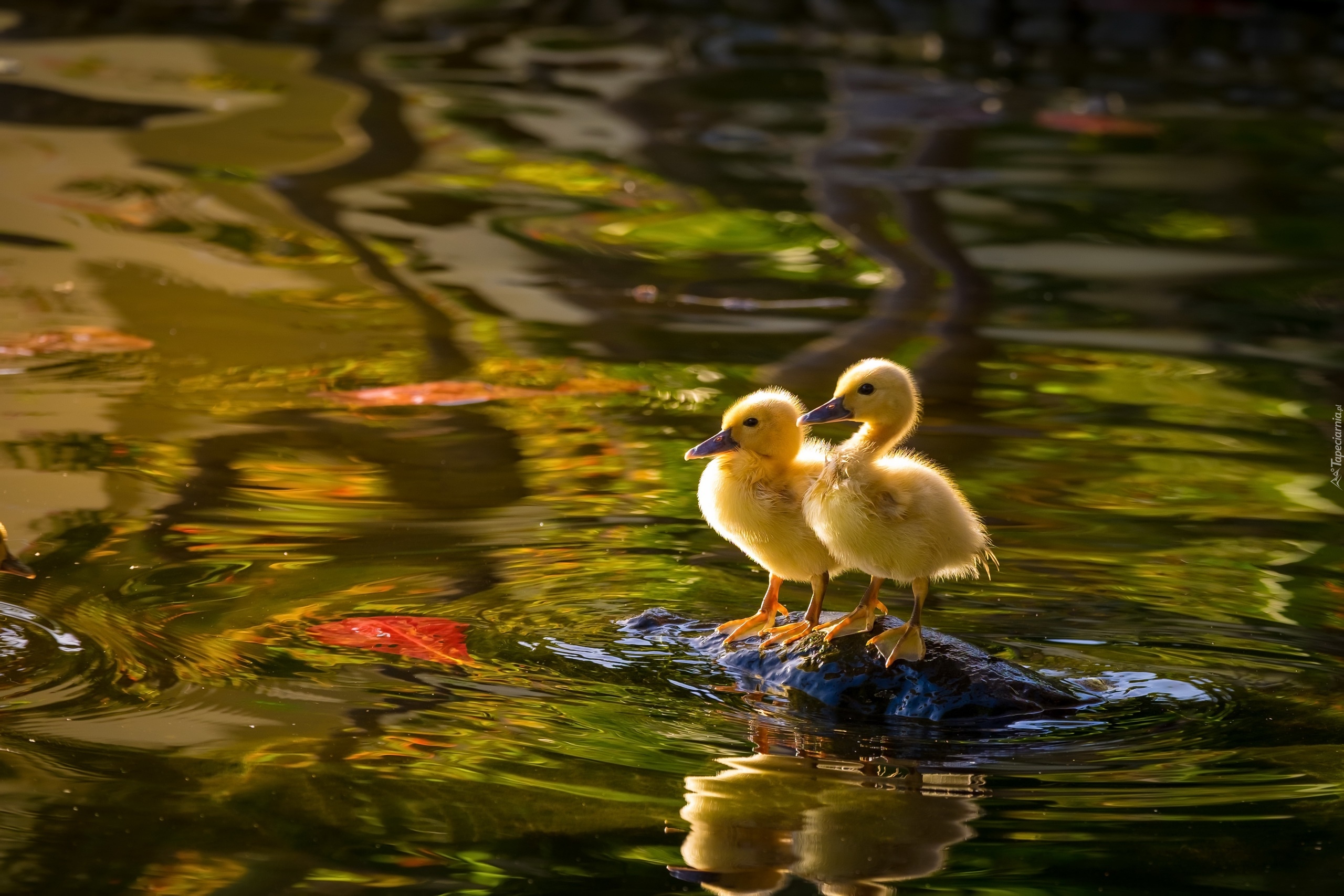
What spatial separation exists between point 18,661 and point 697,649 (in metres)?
1.64

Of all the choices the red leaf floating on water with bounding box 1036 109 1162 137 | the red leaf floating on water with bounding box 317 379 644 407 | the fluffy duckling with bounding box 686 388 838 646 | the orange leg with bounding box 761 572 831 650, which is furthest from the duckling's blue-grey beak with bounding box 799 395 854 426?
the red leaf floating on water with bounding box 1036 109 1162 137

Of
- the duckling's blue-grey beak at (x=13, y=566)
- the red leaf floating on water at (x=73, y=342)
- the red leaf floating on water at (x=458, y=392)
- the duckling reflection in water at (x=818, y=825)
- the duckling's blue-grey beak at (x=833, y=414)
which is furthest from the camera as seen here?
the red leaf floating on water at (x=73, y=342)

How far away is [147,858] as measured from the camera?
3.39m

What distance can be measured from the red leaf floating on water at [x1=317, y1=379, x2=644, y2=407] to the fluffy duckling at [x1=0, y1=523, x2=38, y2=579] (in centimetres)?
231

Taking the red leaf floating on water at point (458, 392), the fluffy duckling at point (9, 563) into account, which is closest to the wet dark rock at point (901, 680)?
the fluffy duckling at point (9, 563)

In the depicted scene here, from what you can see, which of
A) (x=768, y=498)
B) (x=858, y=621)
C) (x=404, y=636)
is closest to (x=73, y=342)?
(x=404, y=636)

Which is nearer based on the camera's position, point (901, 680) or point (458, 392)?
point (901, 680)

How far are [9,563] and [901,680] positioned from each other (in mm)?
2318

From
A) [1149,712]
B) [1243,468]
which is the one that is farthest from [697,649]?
[1243,468]

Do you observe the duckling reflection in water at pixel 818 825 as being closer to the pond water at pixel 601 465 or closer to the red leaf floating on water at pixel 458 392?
the pond water at pixel 601 465

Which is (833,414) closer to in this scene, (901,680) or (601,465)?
(901,680)

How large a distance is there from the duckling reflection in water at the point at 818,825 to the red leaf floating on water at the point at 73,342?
4.51 metres

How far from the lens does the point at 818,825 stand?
3.61m

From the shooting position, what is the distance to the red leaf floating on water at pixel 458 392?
7059 mm
